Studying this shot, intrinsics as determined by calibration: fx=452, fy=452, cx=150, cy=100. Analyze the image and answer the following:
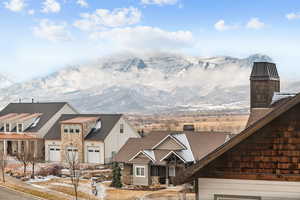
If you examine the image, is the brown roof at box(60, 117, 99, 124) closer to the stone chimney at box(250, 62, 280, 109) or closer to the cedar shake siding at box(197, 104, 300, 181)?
the stone chimney at box(250, 62, 280, 109)

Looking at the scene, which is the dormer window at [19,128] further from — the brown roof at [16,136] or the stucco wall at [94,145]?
the stucco wall at [94,145]

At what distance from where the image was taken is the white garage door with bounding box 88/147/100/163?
52.7m

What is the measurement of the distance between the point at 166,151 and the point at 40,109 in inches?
1141

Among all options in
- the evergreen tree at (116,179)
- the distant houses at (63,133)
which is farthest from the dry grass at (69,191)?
the distant houses at (63,133)

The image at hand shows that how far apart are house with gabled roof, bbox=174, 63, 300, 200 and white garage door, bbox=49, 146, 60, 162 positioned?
4791 cm

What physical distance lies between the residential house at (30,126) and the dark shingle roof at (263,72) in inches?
1455

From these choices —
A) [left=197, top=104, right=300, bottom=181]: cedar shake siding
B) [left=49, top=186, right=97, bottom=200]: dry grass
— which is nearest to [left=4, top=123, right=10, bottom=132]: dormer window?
[left=49, top=186, right=97, bottom=200]: dry grass

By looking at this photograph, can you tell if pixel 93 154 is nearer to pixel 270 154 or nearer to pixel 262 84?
pixel 262 84

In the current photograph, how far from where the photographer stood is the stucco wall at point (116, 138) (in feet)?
173

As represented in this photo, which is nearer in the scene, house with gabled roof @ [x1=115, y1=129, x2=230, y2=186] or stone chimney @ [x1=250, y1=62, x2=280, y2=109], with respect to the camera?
stone chimney @ [x1=250, y1=62, x2=280, y2=109]

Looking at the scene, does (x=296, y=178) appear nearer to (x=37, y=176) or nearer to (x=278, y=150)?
(x=278, y=150)

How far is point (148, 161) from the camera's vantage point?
4022 cm

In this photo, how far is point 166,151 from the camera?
4106cm

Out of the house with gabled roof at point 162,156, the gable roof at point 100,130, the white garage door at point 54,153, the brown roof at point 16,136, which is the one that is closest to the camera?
the house with gabled roof at point 162,156
